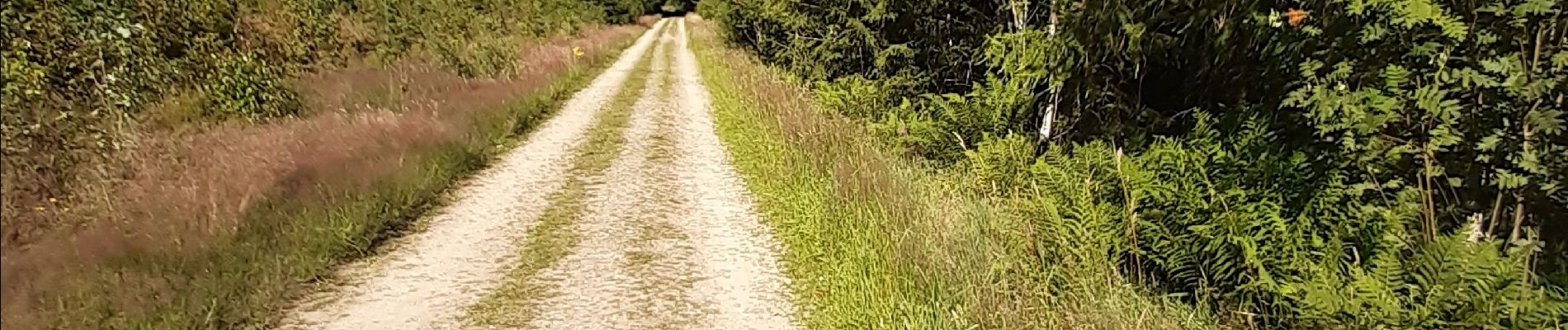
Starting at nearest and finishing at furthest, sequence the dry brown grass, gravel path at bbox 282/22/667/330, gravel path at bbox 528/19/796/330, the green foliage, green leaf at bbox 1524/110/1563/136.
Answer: green leaf at bbox 1524/110/1563/136, the dry brown grass, gravel path at bbox 282/22/667/330, gravel path at bbox 528/19/796/330, the green foliage

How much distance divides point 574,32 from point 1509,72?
36477mm

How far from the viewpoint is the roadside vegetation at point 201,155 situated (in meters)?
3.90

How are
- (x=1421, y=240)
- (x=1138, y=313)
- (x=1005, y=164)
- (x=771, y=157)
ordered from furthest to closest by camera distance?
(x=771, y=157)
(x=1005, y=164)
(x=1138, y=313)
(x=1421, y=240)

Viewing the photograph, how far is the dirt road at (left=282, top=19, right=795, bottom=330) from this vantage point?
4.62 meters

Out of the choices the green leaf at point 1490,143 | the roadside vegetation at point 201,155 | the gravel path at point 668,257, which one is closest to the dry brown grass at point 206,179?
the roadside vegetation at point 201,155

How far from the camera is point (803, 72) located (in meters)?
16.7

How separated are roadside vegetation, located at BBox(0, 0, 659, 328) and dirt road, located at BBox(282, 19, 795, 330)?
371 mm

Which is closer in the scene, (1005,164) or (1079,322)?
(1079,322)

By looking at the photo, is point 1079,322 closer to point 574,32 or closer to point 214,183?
point 214,183

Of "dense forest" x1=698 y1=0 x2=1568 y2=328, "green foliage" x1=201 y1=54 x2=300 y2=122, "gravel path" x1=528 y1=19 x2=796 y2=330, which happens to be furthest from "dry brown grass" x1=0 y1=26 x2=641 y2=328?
"dense forest" x1=698 y1=0 x2=1568 y2=328

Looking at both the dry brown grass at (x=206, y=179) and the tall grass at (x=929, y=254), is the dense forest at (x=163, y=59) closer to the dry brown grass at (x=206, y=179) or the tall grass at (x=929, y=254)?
the dry brown grass at (x=206, y=179)

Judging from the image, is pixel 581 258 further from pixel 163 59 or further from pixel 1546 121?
pixel 163 59

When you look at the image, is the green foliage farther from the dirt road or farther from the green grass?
the green grass

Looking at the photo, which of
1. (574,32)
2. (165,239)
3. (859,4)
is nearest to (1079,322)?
(165,239)
